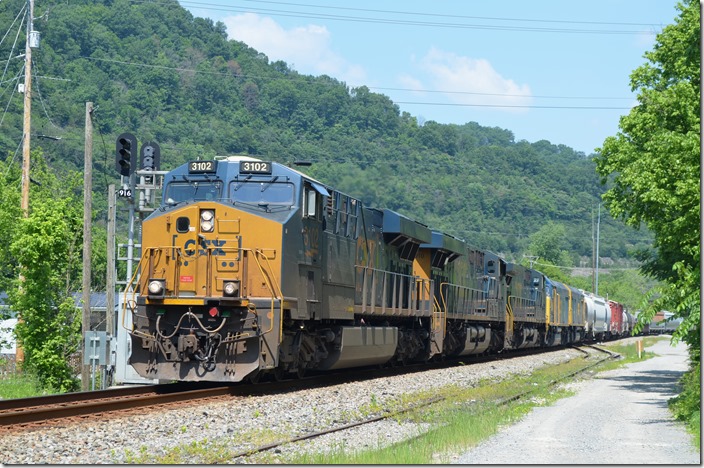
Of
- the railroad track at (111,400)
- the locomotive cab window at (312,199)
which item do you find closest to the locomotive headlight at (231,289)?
the railroad track at (111,400)

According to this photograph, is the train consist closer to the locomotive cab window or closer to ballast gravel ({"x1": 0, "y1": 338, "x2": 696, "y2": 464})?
the locomotive cab window

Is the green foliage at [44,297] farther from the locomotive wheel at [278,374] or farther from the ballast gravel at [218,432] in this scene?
the ballast gravel at [218,432]

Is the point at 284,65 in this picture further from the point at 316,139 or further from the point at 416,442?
the point at 416,442

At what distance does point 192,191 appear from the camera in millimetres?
18875

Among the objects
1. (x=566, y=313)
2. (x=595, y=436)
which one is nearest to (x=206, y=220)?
(x=595, y=436)

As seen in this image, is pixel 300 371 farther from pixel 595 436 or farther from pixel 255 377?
pixel 595 436

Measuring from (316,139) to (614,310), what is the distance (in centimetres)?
6603

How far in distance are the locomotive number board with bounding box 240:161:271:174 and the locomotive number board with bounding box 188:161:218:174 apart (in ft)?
1.92

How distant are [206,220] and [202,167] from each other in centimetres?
157

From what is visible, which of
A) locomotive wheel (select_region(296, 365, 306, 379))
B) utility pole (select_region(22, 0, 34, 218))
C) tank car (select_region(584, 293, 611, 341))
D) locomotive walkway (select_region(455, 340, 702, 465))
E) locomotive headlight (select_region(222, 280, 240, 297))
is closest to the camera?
locomotive walkway (select_region(455, 340, 702, 465))

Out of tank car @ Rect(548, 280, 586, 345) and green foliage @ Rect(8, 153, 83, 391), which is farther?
tank car @ Rect(548, 280, 586, 345)

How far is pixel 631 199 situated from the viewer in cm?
2641

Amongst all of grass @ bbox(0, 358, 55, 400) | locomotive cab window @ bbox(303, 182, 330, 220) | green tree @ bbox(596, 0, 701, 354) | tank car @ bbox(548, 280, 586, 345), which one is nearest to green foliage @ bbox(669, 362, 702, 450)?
green tree @ bbox(596, 0, 701, 354)

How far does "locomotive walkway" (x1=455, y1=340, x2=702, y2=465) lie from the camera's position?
1154cm
